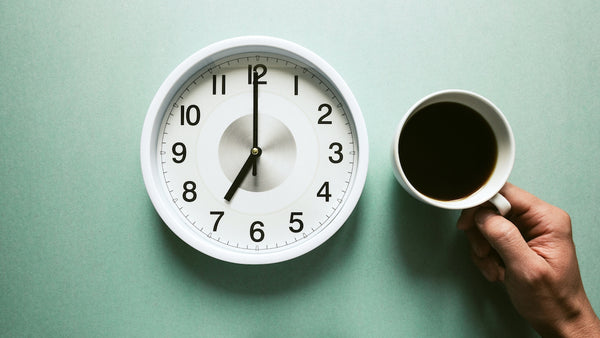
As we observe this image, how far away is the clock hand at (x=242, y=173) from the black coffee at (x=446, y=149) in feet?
0.89

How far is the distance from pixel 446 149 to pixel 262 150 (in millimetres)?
345

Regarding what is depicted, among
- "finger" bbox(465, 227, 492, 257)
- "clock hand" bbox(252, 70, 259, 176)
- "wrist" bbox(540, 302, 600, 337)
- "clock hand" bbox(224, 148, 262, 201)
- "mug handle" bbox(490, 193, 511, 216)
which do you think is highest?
"clock hand" bbox(252, 70, 259, 176)

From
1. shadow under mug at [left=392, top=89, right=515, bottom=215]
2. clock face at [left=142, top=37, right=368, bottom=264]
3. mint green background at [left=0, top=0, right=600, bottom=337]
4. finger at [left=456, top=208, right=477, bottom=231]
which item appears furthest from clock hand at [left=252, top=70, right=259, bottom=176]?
finger at [left=456, top=208, right=477, bottom=231]

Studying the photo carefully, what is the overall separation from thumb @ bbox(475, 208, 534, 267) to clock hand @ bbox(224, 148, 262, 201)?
17.3 inches

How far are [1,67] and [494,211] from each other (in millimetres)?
1047

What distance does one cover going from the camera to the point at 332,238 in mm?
765

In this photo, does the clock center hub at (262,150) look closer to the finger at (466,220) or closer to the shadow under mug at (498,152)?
the shadow under mug at (498,152)

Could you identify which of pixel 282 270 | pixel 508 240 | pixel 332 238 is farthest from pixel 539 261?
pixel 282 270

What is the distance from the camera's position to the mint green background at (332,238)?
2.50ft

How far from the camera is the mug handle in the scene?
0.64m

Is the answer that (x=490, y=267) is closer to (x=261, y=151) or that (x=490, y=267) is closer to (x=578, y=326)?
(x=578, y=326)

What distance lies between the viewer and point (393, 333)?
767 millimetres

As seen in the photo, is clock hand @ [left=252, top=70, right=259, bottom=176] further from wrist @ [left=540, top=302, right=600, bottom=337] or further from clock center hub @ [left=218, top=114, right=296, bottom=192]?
wrist @ [left=540, top=302, right=600, bottom=337]

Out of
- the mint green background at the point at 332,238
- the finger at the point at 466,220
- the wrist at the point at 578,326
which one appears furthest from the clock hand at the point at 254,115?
the wrist at the point at 578,326
